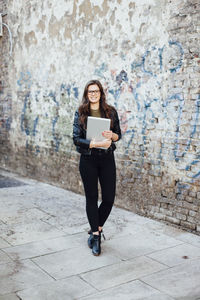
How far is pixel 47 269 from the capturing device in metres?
3.41

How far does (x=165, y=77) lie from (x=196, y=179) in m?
1.42

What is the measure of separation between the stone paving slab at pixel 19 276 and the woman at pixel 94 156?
0.68 metres

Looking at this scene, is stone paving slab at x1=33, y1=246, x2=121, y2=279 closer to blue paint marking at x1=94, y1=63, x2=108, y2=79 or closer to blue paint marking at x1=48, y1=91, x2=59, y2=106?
blue paint marking at x1=94, y1=63, x2=108, y2=79

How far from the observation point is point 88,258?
3.69 m

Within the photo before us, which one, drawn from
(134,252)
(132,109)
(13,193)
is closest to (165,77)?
(132,109)

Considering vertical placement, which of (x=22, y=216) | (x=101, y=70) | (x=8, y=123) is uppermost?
(x=101, y=70)

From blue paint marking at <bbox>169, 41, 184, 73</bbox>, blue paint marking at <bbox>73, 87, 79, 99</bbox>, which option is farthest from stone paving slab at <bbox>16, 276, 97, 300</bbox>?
blue paint marking at <bbox>73, 87, 79, 99</bbox>

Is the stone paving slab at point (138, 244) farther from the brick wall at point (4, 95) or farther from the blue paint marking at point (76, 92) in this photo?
the brick wall at point (4, 95)

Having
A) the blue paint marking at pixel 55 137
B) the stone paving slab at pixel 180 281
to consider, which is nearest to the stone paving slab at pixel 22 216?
the blue paint marking at pixel 55 137

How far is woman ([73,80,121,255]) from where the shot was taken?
3725mm

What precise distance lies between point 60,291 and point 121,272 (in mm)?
651

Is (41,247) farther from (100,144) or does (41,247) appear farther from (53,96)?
(53,96)

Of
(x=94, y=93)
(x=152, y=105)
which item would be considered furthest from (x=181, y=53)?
(x=94, y=93)

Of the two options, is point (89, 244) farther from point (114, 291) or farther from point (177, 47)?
point (177, 47)
